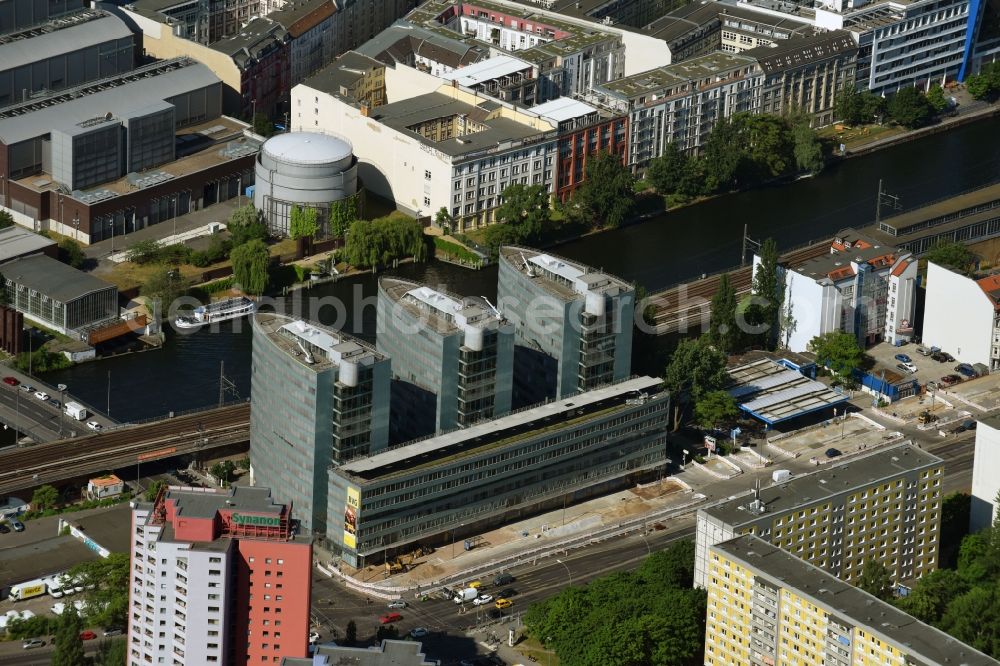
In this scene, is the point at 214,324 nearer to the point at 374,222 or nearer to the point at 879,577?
the point at 374,222

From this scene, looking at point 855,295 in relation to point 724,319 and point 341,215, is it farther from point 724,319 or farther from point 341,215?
point 341,215

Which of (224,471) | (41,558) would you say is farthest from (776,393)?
(41,558)

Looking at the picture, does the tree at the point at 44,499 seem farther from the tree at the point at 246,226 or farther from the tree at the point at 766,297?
the tree at the point at 766,297

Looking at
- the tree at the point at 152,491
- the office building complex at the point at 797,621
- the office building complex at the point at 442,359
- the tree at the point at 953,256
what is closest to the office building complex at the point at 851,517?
the office building complex at the point at 797,621

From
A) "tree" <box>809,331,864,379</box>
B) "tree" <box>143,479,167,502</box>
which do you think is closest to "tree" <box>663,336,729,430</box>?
"tree" <box>809,331,864,379</box>

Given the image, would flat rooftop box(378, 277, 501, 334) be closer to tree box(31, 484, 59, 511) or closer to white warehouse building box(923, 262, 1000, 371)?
tree box(31, 484, 59, 511)

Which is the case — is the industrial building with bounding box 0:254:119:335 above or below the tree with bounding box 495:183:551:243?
below
